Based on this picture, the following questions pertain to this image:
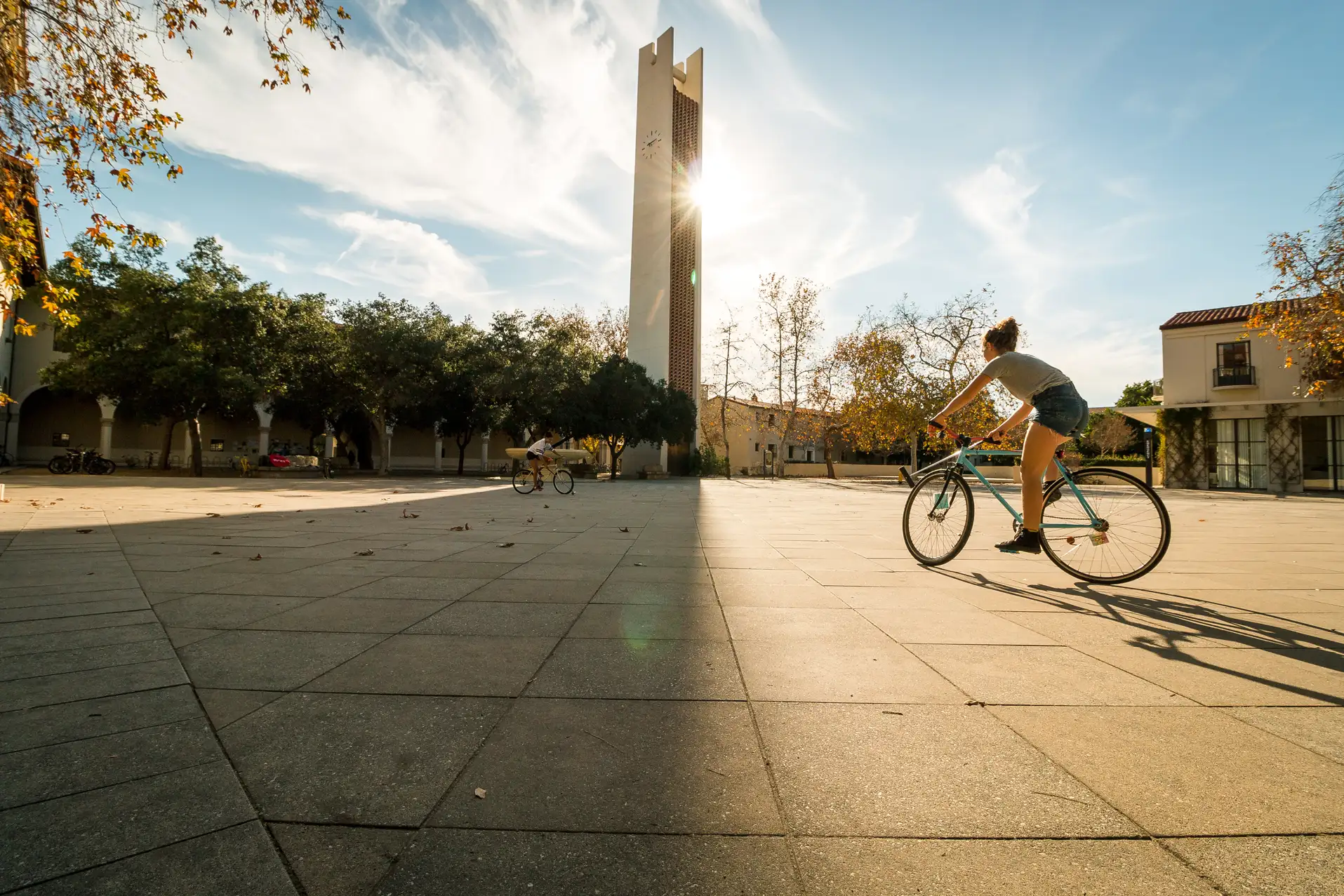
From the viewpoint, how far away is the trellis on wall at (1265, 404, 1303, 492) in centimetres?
2564

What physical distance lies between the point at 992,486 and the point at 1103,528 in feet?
3.18

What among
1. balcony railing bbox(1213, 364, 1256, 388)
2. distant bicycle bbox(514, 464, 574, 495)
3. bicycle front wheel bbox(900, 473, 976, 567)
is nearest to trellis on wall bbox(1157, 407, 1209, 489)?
balcony railing bbox(1213, 364, 1256, 388)

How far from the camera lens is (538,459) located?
17.2 metres

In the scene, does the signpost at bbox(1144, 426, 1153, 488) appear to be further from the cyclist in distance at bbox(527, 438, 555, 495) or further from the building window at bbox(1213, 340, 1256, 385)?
the building window at bbox(1213, 340, 1256, 385)

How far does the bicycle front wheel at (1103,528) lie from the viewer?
4.36m

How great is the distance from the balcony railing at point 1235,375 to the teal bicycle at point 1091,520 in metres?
30.1

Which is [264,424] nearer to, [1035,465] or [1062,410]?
[1035,465]

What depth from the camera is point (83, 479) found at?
2102cm

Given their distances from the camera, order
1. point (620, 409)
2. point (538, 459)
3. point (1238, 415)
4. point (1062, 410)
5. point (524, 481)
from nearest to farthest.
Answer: point (1062, 410) → point (538, 459) → point (524, 481) → point (1238, 415) → point (620, 409)

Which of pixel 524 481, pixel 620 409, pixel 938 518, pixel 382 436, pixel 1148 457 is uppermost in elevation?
pixel 620 409

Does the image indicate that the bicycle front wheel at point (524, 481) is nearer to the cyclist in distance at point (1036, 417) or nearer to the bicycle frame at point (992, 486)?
the bicycle frame at point (992, 486)

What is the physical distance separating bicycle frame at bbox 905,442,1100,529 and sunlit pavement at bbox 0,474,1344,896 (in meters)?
0.46

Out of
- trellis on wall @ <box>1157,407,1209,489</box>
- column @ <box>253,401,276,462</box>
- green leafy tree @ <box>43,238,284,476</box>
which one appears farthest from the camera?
column @ <box>253,401,276,462</box>

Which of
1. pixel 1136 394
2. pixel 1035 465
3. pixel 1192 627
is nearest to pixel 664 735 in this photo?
pixel 1192 627
